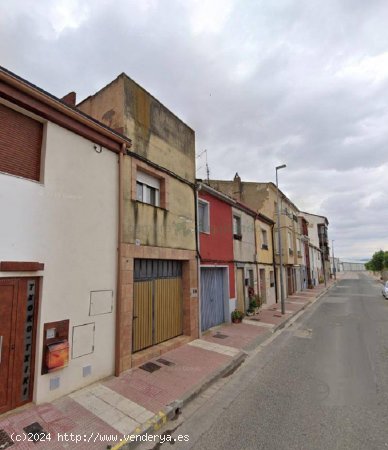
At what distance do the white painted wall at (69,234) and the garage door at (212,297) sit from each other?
199 inches

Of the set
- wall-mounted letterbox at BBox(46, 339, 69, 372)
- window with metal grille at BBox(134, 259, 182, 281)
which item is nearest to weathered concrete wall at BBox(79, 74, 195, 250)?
window with metal grille at BBox(134, 259, 182, 281)

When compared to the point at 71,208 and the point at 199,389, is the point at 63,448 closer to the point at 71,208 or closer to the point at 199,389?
the point at 199,389

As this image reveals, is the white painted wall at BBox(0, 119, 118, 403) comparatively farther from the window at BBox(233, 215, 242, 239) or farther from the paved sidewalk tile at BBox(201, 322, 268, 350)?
the window at BBox(233, 215, 242, 239)

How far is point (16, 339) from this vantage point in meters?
4.79

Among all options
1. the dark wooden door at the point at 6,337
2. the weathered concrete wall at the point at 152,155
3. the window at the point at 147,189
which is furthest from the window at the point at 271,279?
the dark wooden door at the point at 6,337

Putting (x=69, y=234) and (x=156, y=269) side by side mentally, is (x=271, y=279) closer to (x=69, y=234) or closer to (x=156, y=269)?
(x=156, y=269)

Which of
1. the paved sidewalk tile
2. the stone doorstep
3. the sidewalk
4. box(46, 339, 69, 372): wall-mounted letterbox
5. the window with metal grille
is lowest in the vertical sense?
the paved sidewalk tile

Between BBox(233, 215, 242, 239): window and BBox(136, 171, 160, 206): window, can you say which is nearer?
BBox(136, 171, 160, 206): window

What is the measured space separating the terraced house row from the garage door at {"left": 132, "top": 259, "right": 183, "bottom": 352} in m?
0.04

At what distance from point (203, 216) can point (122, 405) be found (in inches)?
303

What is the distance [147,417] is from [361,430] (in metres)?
3.59

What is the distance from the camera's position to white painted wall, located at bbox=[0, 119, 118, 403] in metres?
4.92

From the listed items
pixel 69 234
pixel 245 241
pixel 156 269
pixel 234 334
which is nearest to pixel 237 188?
pixel 245 241

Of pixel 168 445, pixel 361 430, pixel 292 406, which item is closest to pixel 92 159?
pixel 168 445
